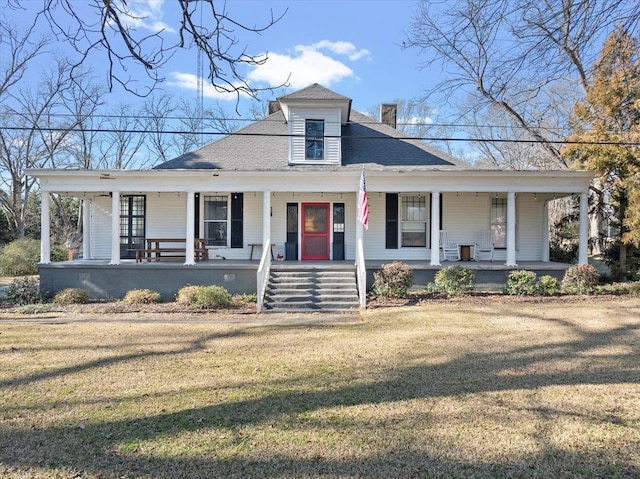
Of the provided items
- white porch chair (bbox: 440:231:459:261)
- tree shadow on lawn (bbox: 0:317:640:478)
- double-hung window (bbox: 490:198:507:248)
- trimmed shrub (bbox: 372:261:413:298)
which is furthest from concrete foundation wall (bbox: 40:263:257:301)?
double-hung window (bbox: 490:198:507:248)

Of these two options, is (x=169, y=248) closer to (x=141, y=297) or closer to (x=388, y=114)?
(x=141, y=297)

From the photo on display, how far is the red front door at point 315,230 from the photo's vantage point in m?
15.2

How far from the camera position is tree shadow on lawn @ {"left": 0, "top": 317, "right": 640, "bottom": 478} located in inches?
128

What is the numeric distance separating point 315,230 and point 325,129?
356cm

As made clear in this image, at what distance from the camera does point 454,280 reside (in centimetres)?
1215

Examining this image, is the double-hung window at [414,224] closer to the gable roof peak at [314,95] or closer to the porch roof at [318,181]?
the porch roof at [318,181]

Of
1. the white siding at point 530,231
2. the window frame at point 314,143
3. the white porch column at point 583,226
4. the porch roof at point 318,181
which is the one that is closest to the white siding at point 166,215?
the porch roof at point 318,181

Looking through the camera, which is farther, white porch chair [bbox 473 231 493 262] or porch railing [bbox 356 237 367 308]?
white porch chair [bbox 473 231 493 262]

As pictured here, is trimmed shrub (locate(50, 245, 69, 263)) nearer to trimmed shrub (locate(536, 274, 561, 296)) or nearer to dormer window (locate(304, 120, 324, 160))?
dormer window (locate(304, 120, 324, 160))

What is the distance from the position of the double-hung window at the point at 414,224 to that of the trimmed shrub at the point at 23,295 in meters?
11.5

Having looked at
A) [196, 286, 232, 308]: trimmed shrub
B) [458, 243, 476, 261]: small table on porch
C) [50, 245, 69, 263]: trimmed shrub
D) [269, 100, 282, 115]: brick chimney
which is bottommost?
[196, 286, 232, 308]: trimmed shrub

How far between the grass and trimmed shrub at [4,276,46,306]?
4.33 meters

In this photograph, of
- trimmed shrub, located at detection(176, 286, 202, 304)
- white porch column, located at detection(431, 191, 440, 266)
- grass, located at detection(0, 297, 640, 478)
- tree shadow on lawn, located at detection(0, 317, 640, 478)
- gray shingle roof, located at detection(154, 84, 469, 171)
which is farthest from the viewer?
gray shingle roof, located at detection(154, 84, 469, 171)

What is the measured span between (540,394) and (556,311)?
19.8ft
